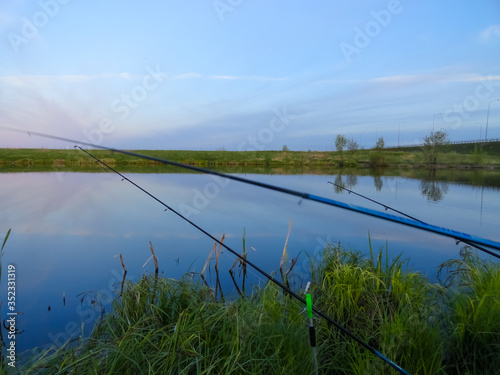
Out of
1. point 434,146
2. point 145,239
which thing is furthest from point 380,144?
point 145,239

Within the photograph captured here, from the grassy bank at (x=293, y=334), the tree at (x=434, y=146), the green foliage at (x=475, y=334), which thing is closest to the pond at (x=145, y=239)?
the grassy bank at (x=293, y=334)

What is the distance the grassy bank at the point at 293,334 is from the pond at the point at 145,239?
2.14 ft

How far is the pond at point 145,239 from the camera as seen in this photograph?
507 centimetres

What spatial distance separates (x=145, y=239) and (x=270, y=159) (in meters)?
43.8

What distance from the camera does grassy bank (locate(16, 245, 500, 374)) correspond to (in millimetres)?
2407

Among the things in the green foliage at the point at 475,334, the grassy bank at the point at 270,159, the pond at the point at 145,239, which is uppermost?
the grassy bank at the point at 270,159

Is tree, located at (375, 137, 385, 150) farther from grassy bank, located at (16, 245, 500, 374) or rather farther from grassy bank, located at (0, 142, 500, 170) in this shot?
grassy bank, located at (16, 245, 500, 374)

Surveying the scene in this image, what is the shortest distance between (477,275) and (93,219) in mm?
11710

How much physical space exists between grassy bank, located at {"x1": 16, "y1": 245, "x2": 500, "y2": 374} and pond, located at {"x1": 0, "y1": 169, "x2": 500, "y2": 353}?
653 mm

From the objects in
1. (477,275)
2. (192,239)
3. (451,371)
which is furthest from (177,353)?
(192,239)

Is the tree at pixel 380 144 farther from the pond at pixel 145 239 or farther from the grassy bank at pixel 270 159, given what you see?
the pond at pixel 145 239

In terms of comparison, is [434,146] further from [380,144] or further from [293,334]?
[293,334]

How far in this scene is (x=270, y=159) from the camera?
169 feet

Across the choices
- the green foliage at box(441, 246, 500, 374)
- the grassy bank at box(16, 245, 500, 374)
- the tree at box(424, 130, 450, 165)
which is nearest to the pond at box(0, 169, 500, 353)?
the grassy bank at box(16, 245, 500, 374)
